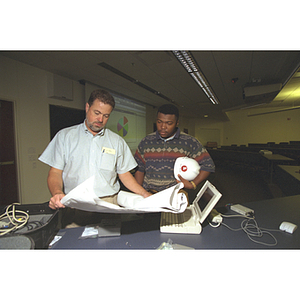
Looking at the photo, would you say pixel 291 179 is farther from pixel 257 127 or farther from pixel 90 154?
pixel 257 127

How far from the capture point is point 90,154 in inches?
52.9

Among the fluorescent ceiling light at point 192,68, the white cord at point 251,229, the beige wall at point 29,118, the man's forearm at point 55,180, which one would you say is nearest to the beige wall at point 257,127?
the fluorescent ceiling light at point 192,68

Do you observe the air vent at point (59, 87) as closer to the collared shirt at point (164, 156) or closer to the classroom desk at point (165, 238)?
the collared shirt at point (164, 156)

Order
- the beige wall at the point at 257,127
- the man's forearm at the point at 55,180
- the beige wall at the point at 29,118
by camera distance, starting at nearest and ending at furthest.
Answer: the man's forearm at the point at 55,180, the beige wall at the point at 29,118, the beige wall at the point at 257,127

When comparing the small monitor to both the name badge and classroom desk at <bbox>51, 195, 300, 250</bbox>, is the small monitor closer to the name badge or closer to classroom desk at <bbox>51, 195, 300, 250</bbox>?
classroom desk at <bbox>51, 195, 300, 250</bbox>

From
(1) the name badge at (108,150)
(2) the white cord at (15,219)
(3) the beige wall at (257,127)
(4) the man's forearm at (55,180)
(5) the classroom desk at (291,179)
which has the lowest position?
(5) the classroom desk at (291,179)

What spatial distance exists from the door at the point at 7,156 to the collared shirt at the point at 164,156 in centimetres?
257

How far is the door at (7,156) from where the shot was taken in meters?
2.86

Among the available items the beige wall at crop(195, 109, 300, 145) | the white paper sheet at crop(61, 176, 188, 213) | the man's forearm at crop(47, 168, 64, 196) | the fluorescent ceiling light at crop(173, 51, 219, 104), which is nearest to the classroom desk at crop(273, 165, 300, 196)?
the white paper sheet at crop(61, 176, 188, 213)

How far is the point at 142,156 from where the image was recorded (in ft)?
5.78

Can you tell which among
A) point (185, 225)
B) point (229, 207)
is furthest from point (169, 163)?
point (185, 225)

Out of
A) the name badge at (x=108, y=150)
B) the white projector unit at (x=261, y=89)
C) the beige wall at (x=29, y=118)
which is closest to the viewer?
the name badge at (x=108, y=150)

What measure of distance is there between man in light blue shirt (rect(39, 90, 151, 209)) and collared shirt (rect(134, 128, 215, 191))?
0.33m
